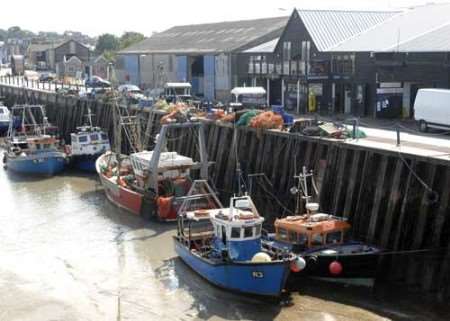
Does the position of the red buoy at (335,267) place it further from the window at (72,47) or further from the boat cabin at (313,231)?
the window at (72,47)

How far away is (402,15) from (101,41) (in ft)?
356

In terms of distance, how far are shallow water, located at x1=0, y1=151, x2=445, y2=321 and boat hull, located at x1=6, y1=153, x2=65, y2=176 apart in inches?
326

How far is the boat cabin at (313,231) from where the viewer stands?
68.8 feet

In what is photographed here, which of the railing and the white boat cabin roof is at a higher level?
Answer: the railing

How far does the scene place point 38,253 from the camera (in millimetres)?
25953

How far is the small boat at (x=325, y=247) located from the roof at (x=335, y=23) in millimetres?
23686

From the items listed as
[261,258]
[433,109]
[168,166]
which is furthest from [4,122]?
[261,258]

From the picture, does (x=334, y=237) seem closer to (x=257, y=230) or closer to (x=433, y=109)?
(x=257, y=230)

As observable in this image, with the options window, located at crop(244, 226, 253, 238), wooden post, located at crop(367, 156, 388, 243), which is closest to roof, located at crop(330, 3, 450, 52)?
wooden post, located at crop(367, 156, 388, 243)

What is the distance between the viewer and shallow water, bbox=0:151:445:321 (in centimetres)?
1970

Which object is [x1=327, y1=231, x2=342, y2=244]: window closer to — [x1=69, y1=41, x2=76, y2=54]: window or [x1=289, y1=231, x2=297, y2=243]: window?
[x1=289, y1=231, x2=297, y2=243]: window

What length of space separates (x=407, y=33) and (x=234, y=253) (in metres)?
24.2

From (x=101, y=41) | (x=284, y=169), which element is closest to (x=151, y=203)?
(x=284, y=169)

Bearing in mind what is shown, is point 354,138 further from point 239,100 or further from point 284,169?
point 239,100
